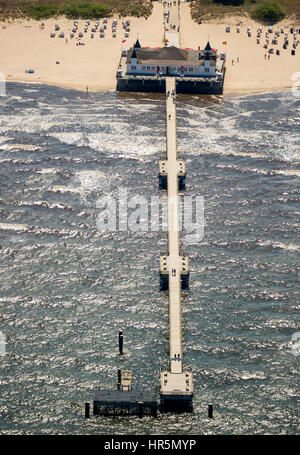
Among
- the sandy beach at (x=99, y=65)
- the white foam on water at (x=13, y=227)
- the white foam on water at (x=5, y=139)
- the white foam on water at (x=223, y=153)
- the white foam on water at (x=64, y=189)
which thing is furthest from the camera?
the sandy beach at (x=99, y=65)

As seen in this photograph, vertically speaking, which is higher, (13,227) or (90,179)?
(90,179)

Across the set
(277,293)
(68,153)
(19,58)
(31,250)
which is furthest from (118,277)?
(19,58)

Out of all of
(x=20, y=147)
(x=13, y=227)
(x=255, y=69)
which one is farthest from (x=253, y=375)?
(x=255, y=69)

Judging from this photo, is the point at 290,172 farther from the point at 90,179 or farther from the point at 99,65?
the point at 99,65

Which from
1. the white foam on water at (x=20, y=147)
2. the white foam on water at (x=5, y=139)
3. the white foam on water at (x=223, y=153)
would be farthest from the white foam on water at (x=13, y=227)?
the white foam on water at (x=223, y=153)

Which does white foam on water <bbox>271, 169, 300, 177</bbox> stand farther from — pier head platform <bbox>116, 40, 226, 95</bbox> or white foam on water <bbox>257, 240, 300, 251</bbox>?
pier head platform <bbox>116, 40, 226, 95</bbox>

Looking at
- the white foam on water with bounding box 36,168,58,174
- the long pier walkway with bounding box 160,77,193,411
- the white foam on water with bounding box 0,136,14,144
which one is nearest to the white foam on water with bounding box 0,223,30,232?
the white foam on water with bounding box 36,168,58,174

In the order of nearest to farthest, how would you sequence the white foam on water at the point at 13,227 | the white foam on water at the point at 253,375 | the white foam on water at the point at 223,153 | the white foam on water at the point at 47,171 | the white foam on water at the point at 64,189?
the white foam on water at the point at 253,375, the white foam on water at the point at 13,227, the white foam on water at the point at 64,189, the white foam on water at the point at 47,171, the white foam on water at the point at 223,153

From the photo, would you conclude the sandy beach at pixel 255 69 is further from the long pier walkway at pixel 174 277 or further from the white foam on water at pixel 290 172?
the white foam on water at pixel 290 172

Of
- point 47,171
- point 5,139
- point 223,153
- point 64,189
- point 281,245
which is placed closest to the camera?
point 281,245
